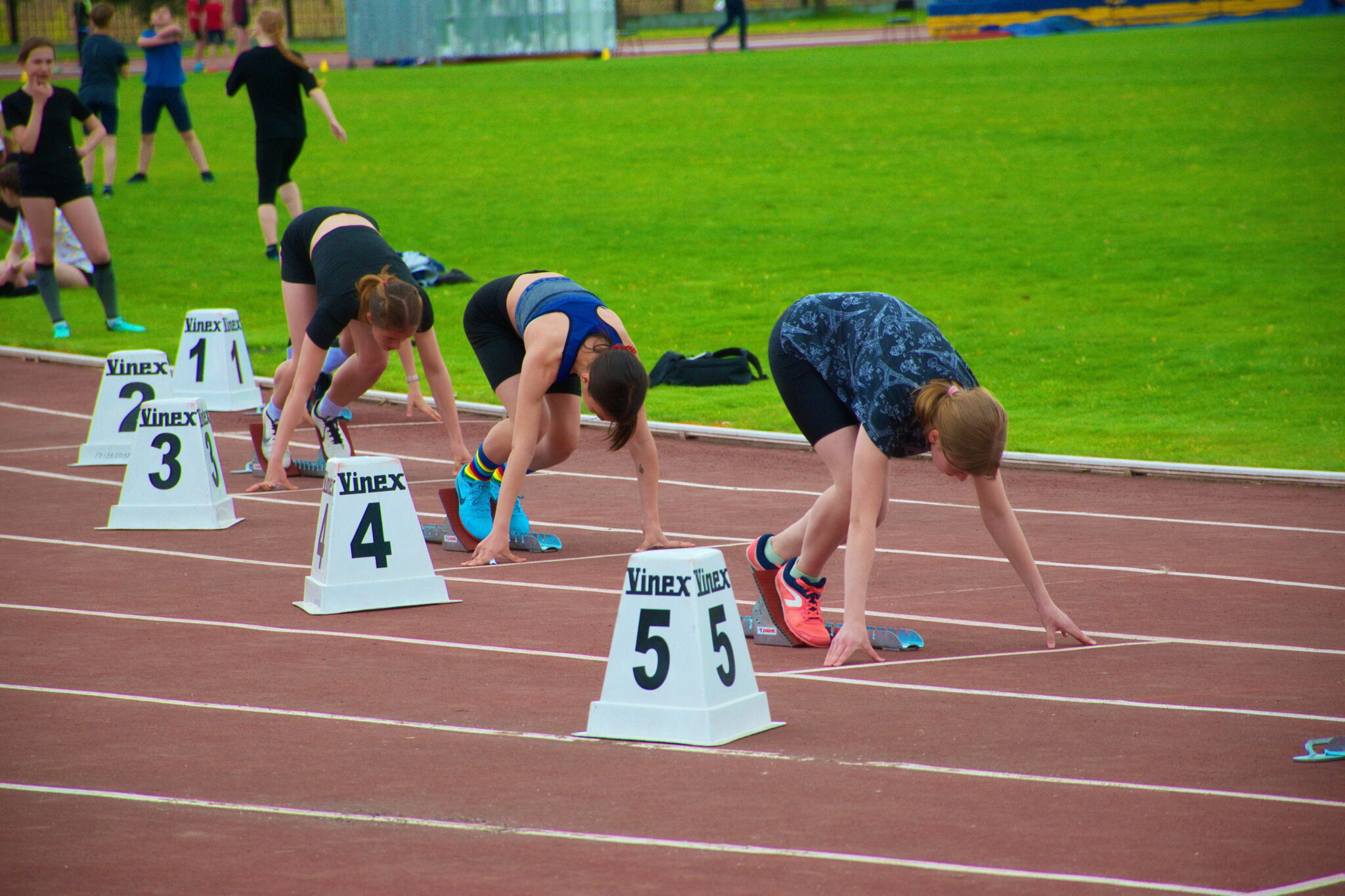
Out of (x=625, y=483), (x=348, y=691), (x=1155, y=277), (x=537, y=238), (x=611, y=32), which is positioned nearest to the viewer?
(x=348, y=691)

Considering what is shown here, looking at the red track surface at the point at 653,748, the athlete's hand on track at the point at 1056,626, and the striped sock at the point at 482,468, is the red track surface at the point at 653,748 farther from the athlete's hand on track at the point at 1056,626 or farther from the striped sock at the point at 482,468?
the striped sock at the point at 482,468

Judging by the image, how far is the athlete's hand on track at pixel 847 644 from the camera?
5.35 m

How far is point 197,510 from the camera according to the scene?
7.88 m

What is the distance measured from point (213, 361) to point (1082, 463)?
599 centimetres

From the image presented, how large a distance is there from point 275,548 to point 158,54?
13908 millimetres

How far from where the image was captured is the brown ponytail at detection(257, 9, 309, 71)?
15.4m

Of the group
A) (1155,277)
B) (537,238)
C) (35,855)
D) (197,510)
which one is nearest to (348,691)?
(35,855)

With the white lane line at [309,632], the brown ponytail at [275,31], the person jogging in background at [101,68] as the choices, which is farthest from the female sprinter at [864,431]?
the person jogging in background at [101,68]

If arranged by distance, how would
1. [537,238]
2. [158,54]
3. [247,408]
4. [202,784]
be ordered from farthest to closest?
[158,54] < [537,238] < [247,408] < [202,784]

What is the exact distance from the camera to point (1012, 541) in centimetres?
540

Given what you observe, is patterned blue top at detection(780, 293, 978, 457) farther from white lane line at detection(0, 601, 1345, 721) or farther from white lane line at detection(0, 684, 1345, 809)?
white lane line at detection(0, 684, 1345, 809)

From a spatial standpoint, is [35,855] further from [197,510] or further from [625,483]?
[625,483]

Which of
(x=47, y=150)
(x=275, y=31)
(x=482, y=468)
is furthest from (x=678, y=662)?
(x=275, y=31)

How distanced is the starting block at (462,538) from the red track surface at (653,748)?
0.11 metres
